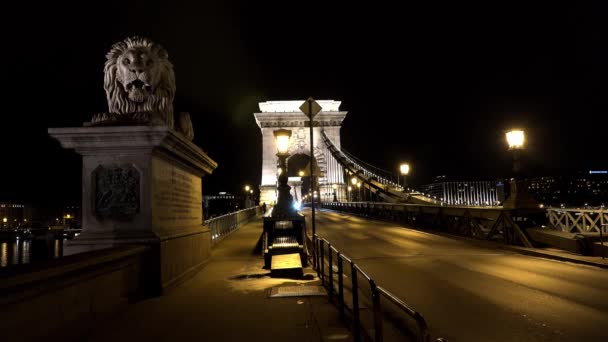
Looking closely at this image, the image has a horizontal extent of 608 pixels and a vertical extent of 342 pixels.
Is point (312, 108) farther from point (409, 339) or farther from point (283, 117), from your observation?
point (283, 117)

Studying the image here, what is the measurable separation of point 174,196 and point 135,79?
191 cm

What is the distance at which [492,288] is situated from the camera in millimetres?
7691

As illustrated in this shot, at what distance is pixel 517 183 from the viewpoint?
13703mm

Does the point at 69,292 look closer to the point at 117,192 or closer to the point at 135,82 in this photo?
the point at 117,192

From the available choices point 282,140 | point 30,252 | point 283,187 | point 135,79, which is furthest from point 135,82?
point 30,252

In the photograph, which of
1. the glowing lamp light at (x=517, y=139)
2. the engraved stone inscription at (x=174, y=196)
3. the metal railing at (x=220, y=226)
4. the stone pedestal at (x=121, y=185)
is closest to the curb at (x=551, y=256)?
the glowing lamp light at (x=517, y=139)

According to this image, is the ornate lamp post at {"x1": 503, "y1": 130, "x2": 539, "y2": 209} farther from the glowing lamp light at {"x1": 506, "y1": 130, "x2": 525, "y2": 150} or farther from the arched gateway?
the arched gateway

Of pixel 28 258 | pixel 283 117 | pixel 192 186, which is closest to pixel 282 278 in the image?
pixel 192 186

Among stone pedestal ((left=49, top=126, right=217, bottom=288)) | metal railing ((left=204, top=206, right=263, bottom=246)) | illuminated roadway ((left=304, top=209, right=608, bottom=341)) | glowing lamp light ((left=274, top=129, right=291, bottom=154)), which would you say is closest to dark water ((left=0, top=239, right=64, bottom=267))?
metal railing ((left=204, top=206, right=263, bottom=246))

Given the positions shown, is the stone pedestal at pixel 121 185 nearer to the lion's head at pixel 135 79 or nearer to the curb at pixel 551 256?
the lion's head at pixel 135 79

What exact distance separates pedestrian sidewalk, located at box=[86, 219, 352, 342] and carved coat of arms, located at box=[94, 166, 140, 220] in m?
1.24

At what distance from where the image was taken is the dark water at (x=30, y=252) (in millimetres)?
37906

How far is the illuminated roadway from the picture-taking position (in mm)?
5246

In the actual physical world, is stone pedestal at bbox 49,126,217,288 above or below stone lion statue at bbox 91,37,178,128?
below
